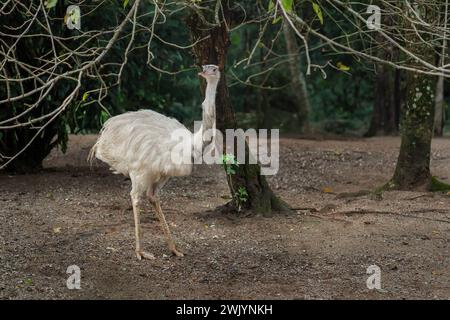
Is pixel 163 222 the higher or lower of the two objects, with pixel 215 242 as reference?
higher

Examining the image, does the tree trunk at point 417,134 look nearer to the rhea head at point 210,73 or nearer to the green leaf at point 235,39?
the rhea head at point 210,73

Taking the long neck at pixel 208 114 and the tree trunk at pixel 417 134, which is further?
the tree trunk at pixel 417 134

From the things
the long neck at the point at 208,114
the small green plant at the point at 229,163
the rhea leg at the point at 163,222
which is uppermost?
the long neck at the point at 208,114

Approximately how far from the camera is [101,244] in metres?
6.39

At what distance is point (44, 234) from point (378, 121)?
9280 mm

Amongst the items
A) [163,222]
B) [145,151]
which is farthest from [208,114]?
[163,222]

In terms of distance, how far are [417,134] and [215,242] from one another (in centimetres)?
310

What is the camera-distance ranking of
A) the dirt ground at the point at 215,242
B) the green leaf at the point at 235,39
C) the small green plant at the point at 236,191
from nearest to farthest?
the dirt ground at the point at 215,242 < the small green plant at the point at 236,191 < the green leaf at the point at 235,39

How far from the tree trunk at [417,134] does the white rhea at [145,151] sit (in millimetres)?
3274

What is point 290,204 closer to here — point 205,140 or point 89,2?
point 205,140

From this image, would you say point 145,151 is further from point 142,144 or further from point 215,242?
point 215,242

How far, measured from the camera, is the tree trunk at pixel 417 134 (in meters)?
8.53

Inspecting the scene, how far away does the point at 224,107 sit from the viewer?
737 cm

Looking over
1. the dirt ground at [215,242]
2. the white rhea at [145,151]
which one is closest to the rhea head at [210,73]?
the white rhea at [145,151]
